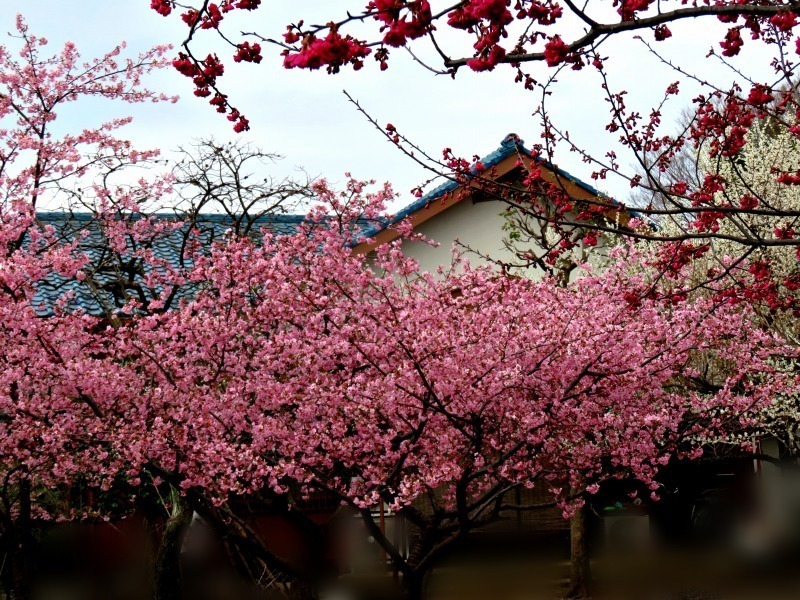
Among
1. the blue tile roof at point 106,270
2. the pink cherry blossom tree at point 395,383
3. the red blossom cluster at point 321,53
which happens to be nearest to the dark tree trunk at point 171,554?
the pink cherry blossom tree at point 395,383

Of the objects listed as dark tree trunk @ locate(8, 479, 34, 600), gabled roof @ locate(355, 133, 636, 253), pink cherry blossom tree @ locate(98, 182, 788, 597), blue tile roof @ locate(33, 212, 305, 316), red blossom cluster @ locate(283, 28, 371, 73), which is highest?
gabled roof @ locate(355, 133, 636, 253)

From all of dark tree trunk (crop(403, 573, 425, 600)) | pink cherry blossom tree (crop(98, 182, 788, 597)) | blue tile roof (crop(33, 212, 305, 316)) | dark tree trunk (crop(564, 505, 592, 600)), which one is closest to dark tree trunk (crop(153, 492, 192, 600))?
pink cherry blossom tree (crop(98, 182, 788, 597))

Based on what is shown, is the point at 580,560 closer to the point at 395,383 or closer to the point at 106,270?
the point at 395,383

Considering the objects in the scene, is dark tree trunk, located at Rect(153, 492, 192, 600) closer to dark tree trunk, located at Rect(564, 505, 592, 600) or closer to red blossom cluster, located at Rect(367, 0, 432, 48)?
dark tree trunk, located at Rect(564, 505, 592, 600)

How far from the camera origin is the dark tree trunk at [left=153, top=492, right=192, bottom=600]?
33.2 feet

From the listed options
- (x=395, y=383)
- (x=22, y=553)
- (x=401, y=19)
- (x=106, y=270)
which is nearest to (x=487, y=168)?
(x=106, y=270)

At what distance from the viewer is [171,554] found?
10273mm

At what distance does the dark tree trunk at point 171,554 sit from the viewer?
10117 millimetres

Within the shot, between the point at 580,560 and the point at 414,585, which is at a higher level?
the point at 414,585

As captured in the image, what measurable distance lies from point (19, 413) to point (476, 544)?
8.49 m

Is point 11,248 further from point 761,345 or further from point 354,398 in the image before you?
point 761,345

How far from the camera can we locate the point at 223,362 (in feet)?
28.9

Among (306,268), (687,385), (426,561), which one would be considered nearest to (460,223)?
(687,385)

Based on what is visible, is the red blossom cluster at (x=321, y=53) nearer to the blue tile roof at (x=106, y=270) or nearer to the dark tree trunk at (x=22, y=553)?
the blue tile roof at (x=106, y=270)
